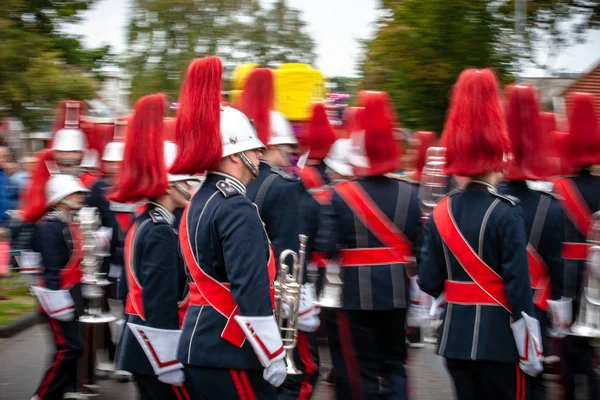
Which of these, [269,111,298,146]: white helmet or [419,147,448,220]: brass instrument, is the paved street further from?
[269,111,298,146]: white helmet

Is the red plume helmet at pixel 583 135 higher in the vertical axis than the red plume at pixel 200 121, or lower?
lower

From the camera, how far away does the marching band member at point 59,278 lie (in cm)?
720

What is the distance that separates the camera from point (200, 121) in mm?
4410

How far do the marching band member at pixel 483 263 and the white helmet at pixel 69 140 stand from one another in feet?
16.5

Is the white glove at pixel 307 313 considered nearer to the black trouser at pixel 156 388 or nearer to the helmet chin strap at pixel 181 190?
the helmet chin strap at pixel 181 190

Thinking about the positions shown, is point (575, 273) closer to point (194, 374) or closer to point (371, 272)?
point (371, 272)

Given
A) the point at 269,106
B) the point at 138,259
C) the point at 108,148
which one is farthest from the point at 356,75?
the point at 138,259

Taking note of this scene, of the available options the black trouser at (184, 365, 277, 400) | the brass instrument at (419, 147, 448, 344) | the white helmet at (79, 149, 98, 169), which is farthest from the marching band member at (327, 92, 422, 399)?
the white helmet at (79, 149, 98, 169)

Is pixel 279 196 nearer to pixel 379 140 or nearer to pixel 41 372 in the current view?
pixel 379 140

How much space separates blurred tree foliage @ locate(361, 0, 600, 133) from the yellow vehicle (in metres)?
12.6

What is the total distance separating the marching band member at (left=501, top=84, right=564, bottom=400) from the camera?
557cm

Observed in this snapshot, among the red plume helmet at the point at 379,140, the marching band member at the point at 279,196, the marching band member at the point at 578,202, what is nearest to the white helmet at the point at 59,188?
the marching band member at the point at 279,196

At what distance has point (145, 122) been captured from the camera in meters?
5.51

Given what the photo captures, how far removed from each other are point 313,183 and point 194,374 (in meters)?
4.11
